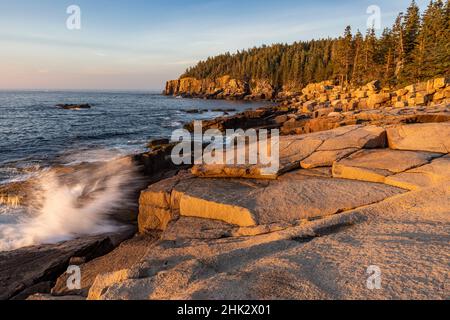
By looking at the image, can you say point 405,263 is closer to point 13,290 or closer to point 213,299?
point 213,299

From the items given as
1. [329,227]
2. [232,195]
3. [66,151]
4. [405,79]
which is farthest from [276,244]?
[405,79]

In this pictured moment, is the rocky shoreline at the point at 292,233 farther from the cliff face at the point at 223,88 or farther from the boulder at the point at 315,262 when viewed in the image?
the cliff face at the point at 223,88

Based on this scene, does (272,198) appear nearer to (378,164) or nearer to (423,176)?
(378,164)

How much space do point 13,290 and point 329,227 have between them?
7.22 meters

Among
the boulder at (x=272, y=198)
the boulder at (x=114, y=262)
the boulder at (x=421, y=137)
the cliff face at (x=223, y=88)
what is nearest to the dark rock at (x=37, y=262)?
the boulder at (x=114, y=262)

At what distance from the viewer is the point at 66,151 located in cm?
2598

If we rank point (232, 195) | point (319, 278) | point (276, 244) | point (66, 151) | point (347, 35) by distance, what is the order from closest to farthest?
1. point (319, 278)
2. point (276, 244)
3. point (232, 195)
4. point (66, 151)
5. point (347, 35)

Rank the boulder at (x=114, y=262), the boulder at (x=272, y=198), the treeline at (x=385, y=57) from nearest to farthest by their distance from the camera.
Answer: the boulder at (x=114, y=262), the boulder at (x=272, y=198), the treeline at (x=385, y=57)

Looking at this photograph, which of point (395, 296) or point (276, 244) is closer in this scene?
point (395, 296)

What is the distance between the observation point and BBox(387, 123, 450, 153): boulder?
10062 mm

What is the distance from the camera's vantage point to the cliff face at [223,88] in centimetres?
11726

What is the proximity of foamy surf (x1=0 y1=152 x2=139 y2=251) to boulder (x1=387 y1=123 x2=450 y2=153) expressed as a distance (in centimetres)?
1087

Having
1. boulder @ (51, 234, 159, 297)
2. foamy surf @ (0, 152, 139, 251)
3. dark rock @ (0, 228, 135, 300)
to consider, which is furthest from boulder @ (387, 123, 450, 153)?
foamy surf @ (0, 152, 139, 251)

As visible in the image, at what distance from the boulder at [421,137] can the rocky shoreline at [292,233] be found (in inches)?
1.6
